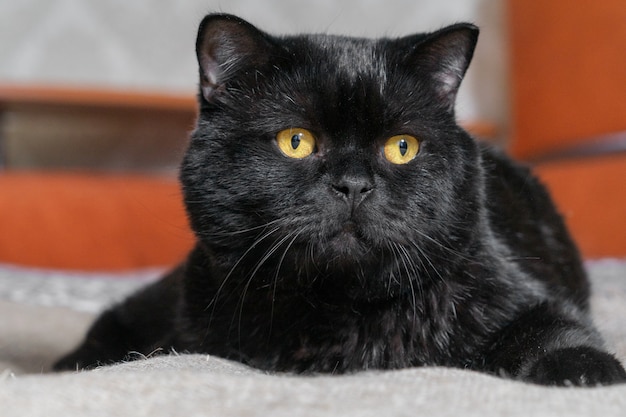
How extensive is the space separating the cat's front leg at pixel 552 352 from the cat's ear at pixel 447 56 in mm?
365

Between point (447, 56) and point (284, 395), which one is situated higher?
point (447, 56)

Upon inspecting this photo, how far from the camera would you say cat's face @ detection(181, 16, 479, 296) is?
94 cm

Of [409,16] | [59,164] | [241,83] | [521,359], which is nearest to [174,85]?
[59,164]

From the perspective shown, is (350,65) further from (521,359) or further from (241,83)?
(521,359)

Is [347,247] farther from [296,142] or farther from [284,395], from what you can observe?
[284,395]

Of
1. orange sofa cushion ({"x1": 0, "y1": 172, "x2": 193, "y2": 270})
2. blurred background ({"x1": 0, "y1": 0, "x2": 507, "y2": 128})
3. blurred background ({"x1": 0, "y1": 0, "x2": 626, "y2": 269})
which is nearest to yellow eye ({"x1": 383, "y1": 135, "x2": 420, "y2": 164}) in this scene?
blurred background ({"x1": 0, "y1": 0, "x2": 626, "y2": 269})

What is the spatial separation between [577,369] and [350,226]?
333 millimetres

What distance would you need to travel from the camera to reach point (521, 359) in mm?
948

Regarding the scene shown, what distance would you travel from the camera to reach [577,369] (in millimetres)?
855

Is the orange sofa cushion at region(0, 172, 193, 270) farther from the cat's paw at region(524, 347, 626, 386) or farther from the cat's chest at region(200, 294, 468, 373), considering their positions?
the cat's paw at region(524, 347, 626, 386)

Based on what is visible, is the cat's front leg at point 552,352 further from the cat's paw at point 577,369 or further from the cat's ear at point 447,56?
the cat's ear at point 447,56

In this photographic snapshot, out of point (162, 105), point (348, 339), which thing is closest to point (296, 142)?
point (348, 339)

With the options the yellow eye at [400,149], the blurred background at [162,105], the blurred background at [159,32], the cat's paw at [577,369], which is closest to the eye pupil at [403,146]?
the yellow eye at [400,149]

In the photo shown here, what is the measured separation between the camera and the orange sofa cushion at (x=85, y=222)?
265 cm
